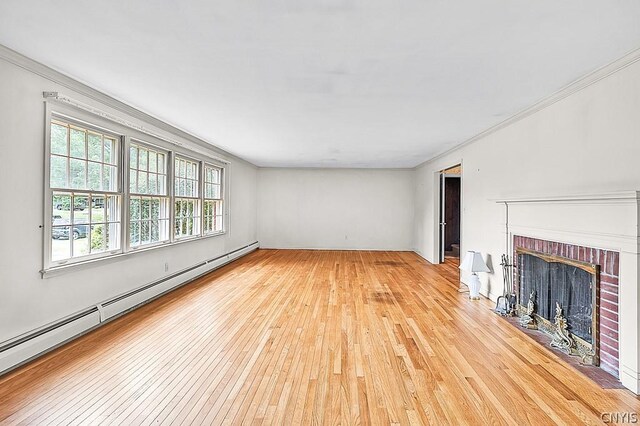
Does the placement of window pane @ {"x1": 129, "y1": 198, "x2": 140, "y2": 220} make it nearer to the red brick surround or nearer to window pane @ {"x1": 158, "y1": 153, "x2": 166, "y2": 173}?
window pane @ {"x1": 158, "y1": 153, "x2": 166, "y2": 173}

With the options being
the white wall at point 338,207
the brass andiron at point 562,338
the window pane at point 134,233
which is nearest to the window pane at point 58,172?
the window pane at point 134,233

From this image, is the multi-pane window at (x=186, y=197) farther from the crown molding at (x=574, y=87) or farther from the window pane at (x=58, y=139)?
the crown molding at (x=574, y=87)

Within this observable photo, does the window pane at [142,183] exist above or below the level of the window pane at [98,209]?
above

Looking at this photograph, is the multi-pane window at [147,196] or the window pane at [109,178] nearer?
the window pane at [109,178]

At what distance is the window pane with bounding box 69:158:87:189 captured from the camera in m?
3.58

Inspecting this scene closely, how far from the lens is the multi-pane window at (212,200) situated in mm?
7195

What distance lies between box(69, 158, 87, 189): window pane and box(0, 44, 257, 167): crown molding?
67 cm

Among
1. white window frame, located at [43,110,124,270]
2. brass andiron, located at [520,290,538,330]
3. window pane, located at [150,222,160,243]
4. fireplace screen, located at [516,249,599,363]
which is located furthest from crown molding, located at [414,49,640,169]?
window pane, located at [150,222,160,243]

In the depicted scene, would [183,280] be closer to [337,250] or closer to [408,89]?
[408,89]

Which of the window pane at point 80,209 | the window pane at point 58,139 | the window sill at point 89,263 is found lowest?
the window sill at point 89,263

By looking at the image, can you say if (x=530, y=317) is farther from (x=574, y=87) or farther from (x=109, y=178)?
(x=109, y=178)

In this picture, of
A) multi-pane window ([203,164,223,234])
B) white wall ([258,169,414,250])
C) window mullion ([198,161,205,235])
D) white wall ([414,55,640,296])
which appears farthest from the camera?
white wall ([258,169,414,250])

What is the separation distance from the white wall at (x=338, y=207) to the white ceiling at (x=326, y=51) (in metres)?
6.03

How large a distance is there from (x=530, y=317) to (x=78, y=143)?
516 cm
